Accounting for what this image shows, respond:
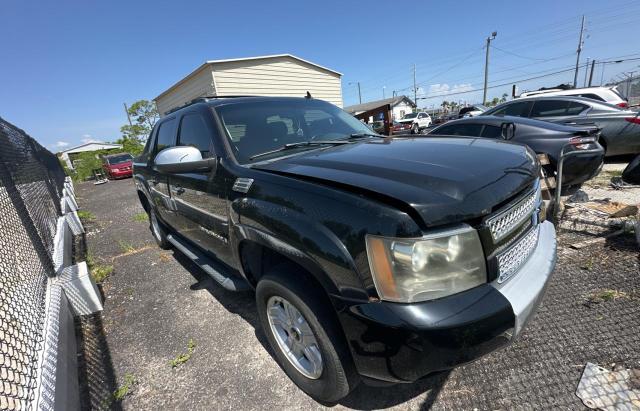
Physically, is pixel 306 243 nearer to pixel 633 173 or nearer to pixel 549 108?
pixel 633 173

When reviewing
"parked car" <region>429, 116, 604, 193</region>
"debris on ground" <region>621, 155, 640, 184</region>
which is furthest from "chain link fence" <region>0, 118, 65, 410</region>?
"debris on ground" <region>621, 155, 640, 184</region>

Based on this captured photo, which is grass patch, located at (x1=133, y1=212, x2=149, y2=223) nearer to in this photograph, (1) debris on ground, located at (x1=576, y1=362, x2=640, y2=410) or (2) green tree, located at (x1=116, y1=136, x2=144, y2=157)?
(1) debris on ground, located at (x1=576, y1=362, x2=640, y2=410)

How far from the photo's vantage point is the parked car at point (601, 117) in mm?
6102

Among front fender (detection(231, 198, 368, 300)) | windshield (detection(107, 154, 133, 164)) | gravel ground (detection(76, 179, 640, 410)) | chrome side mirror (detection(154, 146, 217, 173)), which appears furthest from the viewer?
windshield (detection(107, 154, 133, 164))

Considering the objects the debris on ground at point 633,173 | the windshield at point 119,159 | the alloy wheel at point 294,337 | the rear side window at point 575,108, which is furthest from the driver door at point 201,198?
the windshield at point 119,159

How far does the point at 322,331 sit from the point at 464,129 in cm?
514

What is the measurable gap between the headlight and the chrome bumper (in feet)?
0.82

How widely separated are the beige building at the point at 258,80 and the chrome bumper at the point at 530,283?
12391mm

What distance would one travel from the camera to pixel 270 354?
2.38 meters

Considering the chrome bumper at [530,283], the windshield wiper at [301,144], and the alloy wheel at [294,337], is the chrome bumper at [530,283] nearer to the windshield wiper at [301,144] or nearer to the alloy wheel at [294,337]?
the alloy wheel at [294,337]

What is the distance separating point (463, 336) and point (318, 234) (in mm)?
757

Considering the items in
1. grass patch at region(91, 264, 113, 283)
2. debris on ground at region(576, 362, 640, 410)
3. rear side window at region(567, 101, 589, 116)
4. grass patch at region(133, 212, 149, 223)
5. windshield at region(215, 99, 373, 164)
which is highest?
windshield at region(215, 99, 373, 164)

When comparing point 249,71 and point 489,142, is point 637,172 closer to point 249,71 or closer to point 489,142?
point 489,142

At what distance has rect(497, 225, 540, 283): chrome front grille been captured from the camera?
148 centimetres
